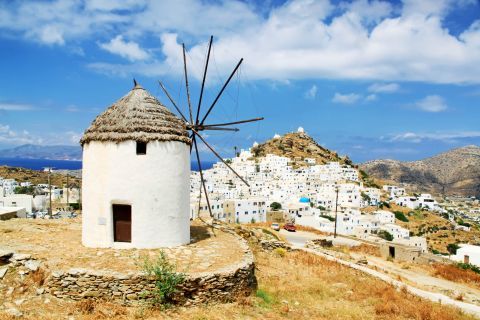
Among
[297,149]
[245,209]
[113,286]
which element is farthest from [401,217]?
[113,286]

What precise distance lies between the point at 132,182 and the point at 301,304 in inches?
220

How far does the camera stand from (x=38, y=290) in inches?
337

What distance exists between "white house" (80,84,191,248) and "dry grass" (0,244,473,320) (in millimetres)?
2950

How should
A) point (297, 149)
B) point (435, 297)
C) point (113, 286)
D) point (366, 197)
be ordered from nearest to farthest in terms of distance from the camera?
point (113, 286) < point (435, 297) < point (366, 197) < point (297, 149)

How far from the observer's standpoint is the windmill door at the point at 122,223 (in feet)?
37.0

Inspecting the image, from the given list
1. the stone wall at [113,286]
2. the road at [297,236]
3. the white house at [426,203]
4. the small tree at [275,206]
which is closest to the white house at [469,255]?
the road at [297,236]

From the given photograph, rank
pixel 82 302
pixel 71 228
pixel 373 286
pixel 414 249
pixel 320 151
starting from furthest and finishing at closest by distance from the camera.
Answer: pixel 320 151 → pixel 414 249 → pixel 71 228 → pixel 373 286 → pixel 82 302

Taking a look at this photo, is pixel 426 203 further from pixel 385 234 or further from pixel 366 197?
pixel 385 234

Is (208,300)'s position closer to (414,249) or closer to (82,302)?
(82,302)

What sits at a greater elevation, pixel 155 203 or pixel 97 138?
pixel 97 138

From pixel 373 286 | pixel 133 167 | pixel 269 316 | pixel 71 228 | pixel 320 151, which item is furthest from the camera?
pixel 320 151

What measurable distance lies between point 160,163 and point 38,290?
4457mm

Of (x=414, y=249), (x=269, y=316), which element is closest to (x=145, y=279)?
(x=269, y=316)

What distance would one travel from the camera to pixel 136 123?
1138cm
